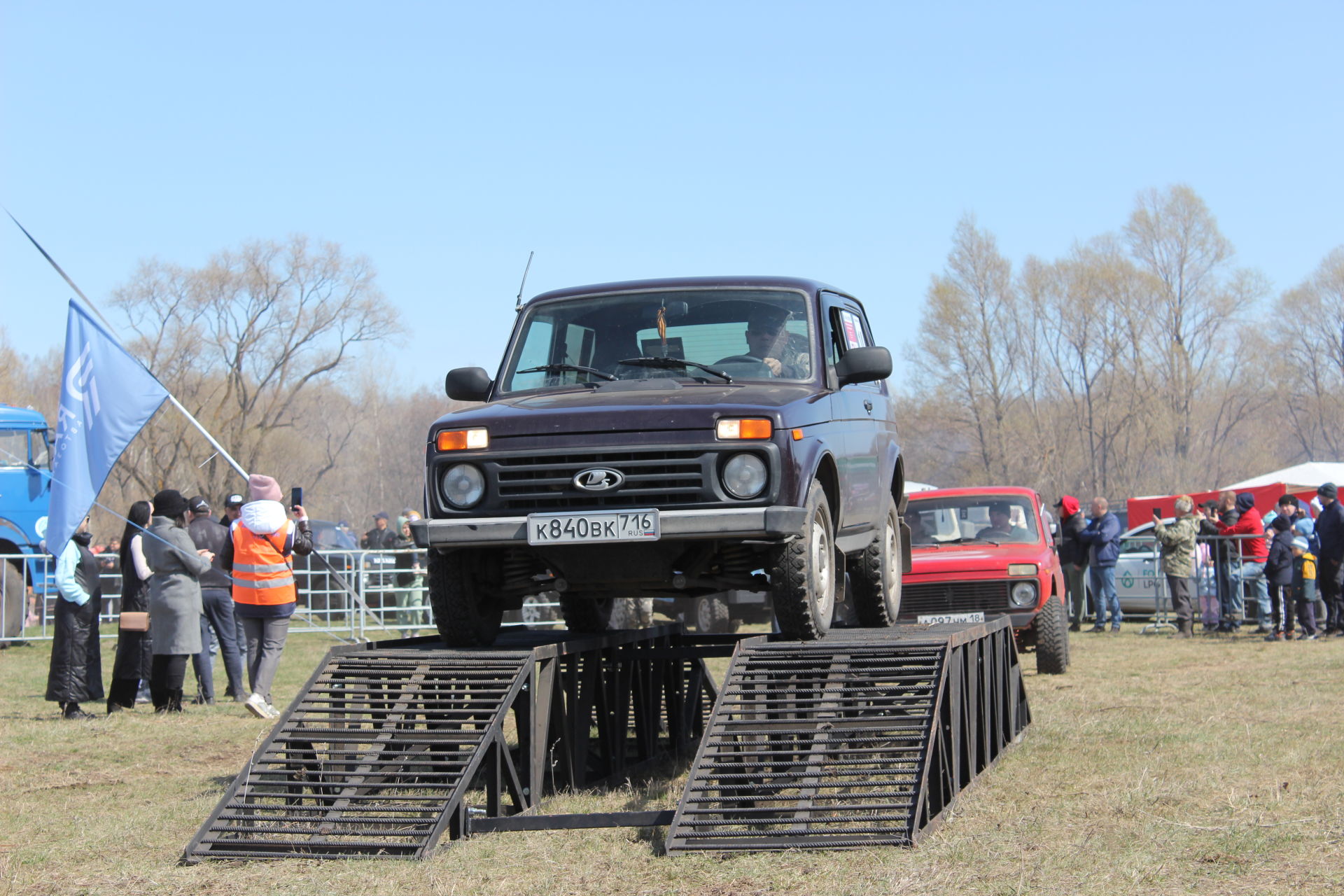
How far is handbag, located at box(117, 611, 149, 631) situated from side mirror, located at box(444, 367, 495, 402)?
5.14 metres

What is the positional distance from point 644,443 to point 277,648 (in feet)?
18.3

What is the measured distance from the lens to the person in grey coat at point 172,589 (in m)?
10.9

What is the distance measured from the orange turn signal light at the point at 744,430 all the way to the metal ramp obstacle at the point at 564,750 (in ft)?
3.19

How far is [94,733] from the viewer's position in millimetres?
10047

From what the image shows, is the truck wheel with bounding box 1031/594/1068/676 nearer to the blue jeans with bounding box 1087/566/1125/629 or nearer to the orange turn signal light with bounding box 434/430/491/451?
the blue jeans with bounding box 1087/566/1125/629

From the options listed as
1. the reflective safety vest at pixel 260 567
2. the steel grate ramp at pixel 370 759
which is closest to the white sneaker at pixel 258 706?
the reflective safety vest at pixel 260 567

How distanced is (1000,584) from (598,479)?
7525 millimetres

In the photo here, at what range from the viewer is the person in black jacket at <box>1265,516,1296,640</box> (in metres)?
16.5

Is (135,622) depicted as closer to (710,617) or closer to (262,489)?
(262,489)

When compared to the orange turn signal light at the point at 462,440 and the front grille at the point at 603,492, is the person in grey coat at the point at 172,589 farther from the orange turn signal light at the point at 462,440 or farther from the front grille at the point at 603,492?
the front grille at the point at 603,492

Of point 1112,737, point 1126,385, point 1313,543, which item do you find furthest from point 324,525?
point 1126,385

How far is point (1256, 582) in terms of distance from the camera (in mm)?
17906

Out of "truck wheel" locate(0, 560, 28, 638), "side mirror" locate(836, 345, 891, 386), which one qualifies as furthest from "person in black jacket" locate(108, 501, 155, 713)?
"truck wheel" locate(0, 560, 28, 638)

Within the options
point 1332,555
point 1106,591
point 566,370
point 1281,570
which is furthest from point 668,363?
point 1106,591
